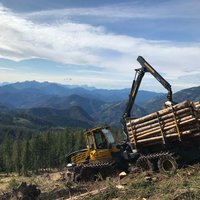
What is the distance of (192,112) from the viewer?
18.6 meters

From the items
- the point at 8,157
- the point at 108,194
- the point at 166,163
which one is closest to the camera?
the point at 108,194

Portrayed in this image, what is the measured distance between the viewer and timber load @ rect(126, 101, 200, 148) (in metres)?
18.7

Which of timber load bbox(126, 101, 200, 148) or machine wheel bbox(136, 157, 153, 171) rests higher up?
timber load bbox(126, 101, 200, 148)

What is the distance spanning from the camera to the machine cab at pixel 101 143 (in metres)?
24.8

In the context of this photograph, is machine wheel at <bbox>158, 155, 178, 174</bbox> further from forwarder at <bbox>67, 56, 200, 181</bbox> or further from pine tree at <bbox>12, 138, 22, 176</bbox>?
pine tree at <bbox>12, 138, 22, 176</bbox>

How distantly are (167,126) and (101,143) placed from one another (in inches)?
250

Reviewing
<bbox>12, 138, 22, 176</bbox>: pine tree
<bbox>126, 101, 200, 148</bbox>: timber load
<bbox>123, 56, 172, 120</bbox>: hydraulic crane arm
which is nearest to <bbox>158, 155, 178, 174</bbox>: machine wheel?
<bbox>126, 101, 200, 148</bbox>: timber load

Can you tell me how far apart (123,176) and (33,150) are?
308 feet

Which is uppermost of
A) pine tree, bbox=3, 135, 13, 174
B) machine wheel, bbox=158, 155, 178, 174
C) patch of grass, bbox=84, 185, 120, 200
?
pine tree, bbox=3, 135, 13, 174

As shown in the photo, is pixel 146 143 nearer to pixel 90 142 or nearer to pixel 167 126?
pixel 167 126

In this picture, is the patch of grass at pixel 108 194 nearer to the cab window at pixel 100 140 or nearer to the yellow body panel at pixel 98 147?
the yellow body panel at pixel 98 147

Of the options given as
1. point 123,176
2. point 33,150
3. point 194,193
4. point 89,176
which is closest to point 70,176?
point 89,176

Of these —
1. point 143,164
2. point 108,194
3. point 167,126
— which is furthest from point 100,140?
point 108,194

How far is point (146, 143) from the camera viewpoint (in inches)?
851
